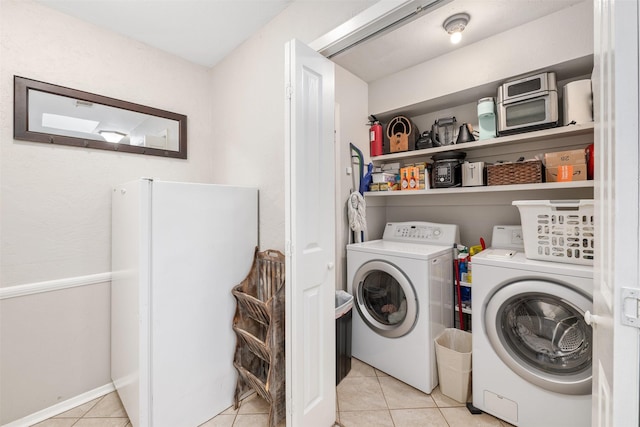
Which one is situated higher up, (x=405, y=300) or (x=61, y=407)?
(x=405, y=300)

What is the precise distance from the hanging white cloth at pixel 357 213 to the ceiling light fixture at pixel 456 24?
1365 mm

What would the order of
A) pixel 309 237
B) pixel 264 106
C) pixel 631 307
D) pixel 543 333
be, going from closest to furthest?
pixel 631 307 → pixel 309 237 → pixel 543 333 → pixel 264 106

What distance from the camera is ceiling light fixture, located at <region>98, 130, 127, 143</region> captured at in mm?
1939

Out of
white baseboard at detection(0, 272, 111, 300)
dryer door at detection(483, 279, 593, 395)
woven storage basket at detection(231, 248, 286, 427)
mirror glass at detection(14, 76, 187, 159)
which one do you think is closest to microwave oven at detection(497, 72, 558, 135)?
dryer door at detection(483, 279, 593, 395)

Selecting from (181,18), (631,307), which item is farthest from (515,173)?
(181,18)

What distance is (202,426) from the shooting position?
1589 millimetres

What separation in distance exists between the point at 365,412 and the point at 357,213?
1.42 metres

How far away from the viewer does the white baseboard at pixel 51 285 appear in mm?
1603

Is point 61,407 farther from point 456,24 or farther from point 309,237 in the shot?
point 456,24

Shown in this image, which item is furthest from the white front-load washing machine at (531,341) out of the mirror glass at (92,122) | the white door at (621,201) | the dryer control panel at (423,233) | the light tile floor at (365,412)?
the mirror glass at (92,122)

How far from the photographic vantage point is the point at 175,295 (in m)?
1.52

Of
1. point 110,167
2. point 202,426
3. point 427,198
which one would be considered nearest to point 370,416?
point 202,426

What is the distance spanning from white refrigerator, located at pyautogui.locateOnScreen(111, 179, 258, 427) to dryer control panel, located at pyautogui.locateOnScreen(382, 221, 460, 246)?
1388mm

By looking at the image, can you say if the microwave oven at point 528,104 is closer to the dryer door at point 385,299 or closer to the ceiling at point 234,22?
the ceiling at point 234,22
